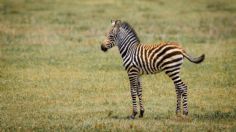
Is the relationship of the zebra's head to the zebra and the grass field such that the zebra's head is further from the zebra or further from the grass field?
the grass field

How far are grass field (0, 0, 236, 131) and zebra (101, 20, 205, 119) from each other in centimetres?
71

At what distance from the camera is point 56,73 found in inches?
982

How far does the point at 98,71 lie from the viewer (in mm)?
25375

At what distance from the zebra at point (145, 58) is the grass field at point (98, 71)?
27.9 inches

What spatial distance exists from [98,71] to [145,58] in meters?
8.64

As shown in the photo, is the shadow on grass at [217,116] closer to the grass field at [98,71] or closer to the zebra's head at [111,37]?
the grass field at [98,71]

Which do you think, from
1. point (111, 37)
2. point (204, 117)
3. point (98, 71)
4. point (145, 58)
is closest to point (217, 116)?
point (204, 117)

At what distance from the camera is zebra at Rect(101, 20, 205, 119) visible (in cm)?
1644

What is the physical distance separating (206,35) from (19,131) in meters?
23.9

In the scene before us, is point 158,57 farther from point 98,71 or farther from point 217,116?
point 98,71

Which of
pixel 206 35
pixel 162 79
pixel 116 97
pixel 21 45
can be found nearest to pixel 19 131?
pixel 116 97

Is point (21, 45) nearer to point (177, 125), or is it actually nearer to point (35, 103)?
point (35, 103)

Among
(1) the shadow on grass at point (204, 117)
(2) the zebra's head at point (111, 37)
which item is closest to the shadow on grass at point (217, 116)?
(1) the shadow on grass at point (204, 117)

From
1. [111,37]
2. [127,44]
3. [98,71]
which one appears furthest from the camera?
[98,71]
